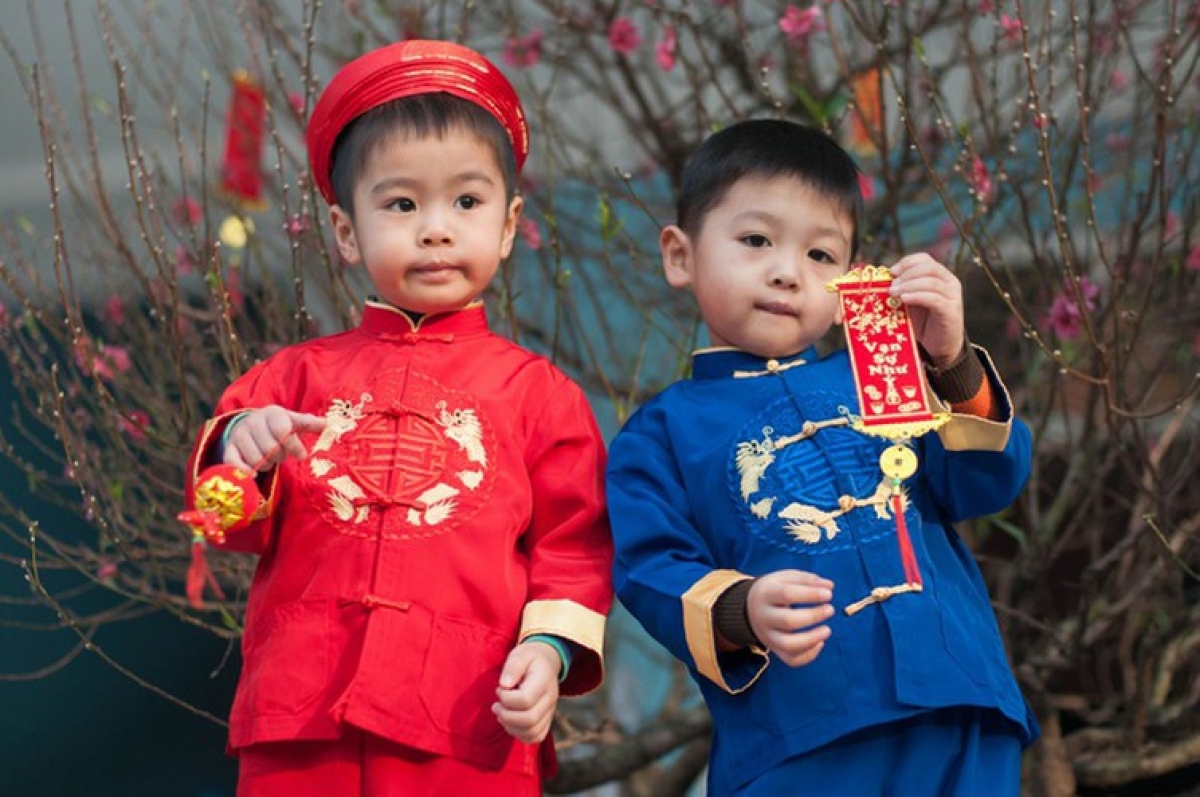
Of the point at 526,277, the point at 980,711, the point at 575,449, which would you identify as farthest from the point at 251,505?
the point at 526,277

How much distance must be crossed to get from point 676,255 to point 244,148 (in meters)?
1.84

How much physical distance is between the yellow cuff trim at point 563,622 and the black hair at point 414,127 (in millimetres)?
609

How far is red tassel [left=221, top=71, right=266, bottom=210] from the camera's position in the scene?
381cm

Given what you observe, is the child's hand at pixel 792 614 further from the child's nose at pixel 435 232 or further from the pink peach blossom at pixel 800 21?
the pink peach blossom at pixel 800 21

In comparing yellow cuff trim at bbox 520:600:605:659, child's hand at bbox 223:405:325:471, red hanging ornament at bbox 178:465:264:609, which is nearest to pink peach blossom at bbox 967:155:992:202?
yellow cuff trim at bbox 520:600:605:659

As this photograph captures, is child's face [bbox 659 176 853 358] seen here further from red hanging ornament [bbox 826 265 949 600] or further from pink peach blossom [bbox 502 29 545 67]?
pink peach blossom [bbox 502 29 545 67]

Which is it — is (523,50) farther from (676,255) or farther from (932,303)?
(932,303)

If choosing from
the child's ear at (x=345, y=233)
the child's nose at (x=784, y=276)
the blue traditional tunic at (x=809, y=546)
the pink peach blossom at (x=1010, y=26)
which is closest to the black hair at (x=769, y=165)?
the child's nose at (x=784, y=276)

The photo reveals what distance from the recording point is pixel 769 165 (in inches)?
91.4

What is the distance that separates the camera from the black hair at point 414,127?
235cm

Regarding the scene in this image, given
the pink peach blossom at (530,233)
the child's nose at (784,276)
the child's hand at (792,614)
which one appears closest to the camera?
the child's hand at (792,614)

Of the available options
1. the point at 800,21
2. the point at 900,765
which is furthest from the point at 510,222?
the point at 800,21

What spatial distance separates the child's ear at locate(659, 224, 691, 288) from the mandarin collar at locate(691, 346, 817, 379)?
0.38 feet

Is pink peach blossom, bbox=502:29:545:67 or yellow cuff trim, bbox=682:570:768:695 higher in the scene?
pink peach blossom, bbox=502:29:545:67
